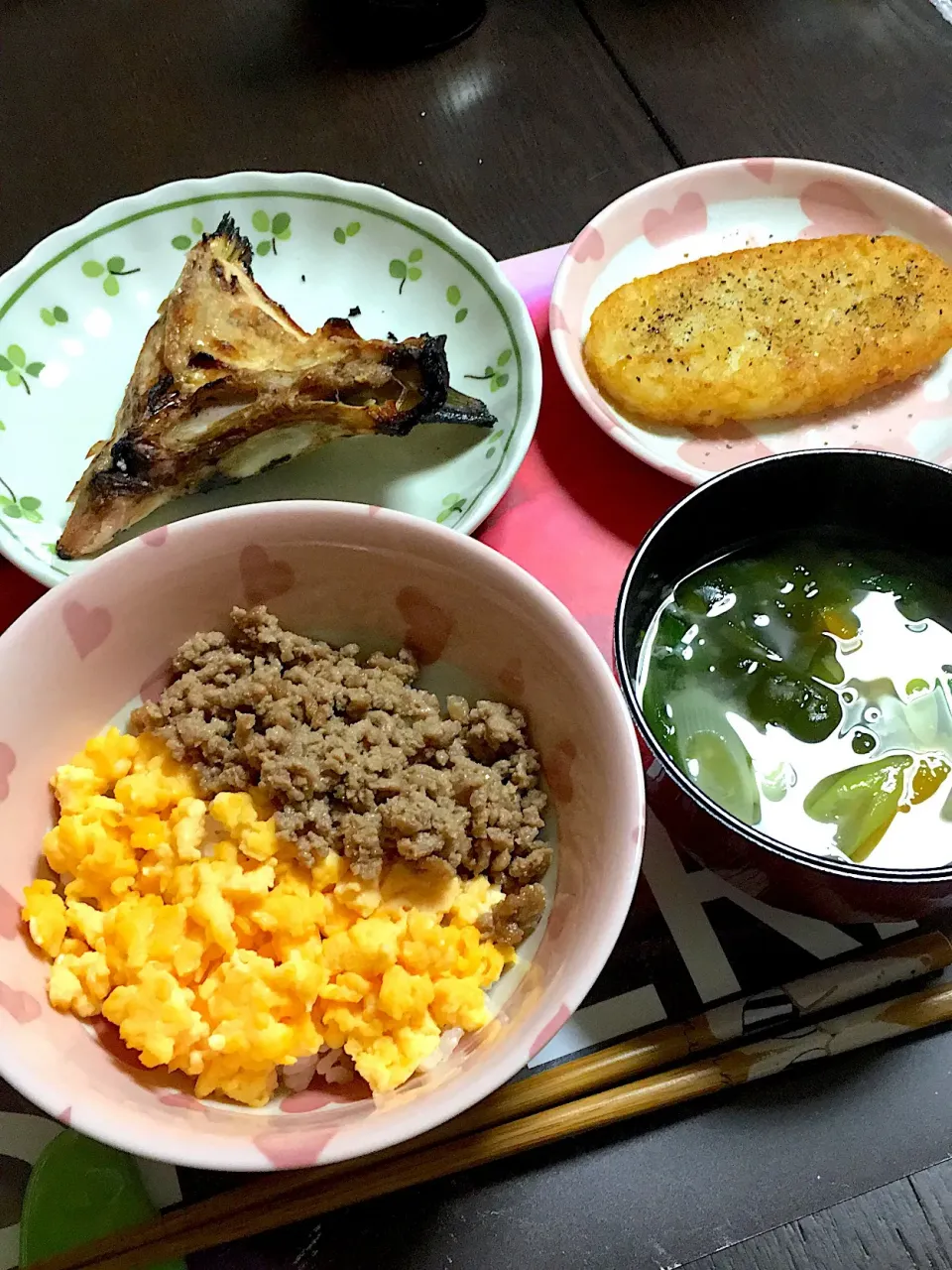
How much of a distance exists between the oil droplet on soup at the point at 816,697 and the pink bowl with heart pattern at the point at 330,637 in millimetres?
152

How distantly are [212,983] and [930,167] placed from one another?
146 cm

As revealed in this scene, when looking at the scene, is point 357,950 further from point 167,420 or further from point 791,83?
point 791,83

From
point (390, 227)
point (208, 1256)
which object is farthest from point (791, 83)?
point (208, 1256)

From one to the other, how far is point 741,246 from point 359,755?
96 centimetres

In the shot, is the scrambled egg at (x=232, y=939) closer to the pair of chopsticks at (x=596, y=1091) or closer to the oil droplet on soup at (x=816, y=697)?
the pair of chopsticks at (x=596, y=1091)

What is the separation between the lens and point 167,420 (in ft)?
3.35

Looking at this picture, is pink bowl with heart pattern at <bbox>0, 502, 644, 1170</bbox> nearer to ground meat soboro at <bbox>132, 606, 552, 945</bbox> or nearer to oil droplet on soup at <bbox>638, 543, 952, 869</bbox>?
ground meat soboro at <bbox>132, 606, 552, 945</bbox>

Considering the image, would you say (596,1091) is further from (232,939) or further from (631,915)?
(232,939)

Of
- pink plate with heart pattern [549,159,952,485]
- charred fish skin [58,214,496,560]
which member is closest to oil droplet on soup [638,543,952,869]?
pink plate with heart pattern [549,159,952,485]

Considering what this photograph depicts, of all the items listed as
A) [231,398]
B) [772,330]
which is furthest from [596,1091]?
[772,330]

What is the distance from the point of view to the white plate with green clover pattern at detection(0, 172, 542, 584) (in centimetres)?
109

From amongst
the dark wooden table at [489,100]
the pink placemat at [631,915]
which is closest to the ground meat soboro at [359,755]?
the pink placemat at [631,915]

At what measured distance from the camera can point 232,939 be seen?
71 centimetres

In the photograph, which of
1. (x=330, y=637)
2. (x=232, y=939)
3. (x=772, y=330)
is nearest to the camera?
(x=232, y=939)
